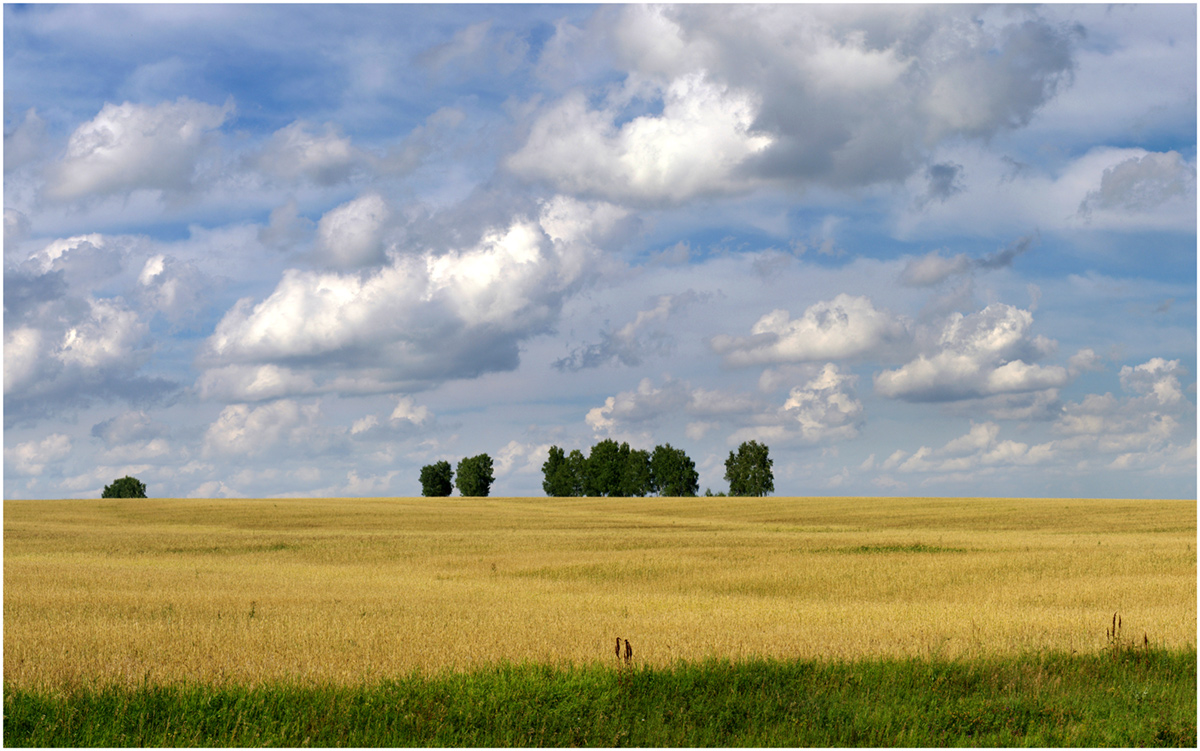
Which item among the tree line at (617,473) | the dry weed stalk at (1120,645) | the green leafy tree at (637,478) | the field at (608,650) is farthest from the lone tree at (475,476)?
the dry weed stalk at (1120,645)

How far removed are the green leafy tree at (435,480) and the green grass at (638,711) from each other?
14375cm

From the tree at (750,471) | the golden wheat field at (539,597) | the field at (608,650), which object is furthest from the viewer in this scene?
the tree at (750,471)

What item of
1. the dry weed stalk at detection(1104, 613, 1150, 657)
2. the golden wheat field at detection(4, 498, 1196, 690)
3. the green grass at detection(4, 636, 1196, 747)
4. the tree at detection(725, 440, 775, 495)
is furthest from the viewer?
the tree at detection(725, 440, 775, 495)

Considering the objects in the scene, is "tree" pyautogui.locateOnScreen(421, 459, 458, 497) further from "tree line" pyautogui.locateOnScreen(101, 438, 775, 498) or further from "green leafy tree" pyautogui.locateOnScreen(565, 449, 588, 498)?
"green leafy tree" pyautogui.locateOnScreen(565, 449, 588, 498)

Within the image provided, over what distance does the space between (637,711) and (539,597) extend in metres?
13.3

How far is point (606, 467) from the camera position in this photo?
152625 millimetres

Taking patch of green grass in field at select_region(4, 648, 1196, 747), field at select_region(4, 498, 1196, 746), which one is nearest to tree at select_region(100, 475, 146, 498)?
field at select_region(4, 498, 1196, 746)

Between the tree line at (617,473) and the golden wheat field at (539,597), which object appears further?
the tree line at (617,473)

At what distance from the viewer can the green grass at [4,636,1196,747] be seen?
9516 millimetres

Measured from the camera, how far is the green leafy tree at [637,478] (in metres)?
151

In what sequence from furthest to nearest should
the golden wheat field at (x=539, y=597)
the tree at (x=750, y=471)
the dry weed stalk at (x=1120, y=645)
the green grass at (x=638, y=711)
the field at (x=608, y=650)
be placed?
the tree at (x=750, y=471) < the golden wheat field at (x=539, y=597) < the dry weed stalk at (x=1120, y=645) < the field at (x=608, y=650) < the green grass at (x=638, y=711)

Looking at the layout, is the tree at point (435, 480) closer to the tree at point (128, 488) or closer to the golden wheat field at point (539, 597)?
the tree at point (128, 488)

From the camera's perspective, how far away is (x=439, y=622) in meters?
17.4

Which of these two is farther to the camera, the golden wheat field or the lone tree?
the lone tree
